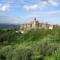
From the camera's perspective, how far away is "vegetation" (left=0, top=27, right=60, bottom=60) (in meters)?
2.76

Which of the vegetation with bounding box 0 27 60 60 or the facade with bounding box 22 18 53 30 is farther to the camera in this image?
→ the facade with bounding box 22 18 53 30

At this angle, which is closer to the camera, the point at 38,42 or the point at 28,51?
the point at 28,51

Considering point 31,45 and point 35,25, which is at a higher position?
point 35,25

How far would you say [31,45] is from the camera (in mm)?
2863

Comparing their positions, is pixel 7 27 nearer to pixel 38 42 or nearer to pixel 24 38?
Answer: pixel 24 38

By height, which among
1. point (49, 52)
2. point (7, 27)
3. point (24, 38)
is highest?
point (7, 27)

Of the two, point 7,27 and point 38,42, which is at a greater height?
point 7,27

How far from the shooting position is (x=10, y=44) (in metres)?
2.95

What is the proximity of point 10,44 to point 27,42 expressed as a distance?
283mm

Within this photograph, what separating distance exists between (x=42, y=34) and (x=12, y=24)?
0.54m

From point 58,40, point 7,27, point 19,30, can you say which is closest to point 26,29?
point 19,30

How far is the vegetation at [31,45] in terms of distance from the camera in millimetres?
2762

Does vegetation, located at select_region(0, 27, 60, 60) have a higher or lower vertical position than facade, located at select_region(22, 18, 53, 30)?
lower

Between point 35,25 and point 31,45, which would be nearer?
point 31,45
